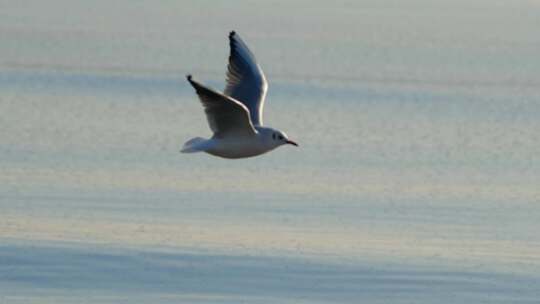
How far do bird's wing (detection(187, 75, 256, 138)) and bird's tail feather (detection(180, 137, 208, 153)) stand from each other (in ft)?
0.50

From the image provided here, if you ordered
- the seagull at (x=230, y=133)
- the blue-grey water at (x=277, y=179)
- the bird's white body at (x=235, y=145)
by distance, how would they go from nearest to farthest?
the seagull at (x=230, y=133), the bird's white body at (x=235, y=145), the blue-grey water at (x=277, y=179)

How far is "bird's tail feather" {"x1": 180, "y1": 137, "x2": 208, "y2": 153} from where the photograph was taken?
42.3 ft

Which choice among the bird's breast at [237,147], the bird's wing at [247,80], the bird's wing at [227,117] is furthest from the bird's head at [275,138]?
the bird's wing at [247,80]

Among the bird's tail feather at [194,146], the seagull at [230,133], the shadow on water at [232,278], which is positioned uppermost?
the seagull at [230,133]

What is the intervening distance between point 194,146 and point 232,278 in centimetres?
237

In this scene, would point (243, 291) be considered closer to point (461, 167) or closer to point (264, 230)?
point (264, 230)

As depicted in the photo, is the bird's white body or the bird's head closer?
the bird's white body

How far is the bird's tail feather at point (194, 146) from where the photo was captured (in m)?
12.9

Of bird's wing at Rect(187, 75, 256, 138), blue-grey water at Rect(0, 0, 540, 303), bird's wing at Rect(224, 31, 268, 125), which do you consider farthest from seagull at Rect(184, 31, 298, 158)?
blue-grey water at Rect(0, 0, 540, 303)

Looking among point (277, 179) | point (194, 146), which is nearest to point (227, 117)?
point (194, 146)

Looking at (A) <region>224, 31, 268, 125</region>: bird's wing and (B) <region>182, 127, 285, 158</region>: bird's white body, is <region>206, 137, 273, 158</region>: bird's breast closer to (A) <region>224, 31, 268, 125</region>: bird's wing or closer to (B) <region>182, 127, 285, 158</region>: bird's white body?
A: (B) <region>182, 127, 285, 158</region>: bird's white body

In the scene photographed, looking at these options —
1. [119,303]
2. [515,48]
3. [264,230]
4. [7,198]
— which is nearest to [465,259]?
[264,230]

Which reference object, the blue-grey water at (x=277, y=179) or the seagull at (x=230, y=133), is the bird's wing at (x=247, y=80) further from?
the blue-grey water at (x=277, y=179)

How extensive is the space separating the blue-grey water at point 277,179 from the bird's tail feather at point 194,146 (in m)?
1.61
